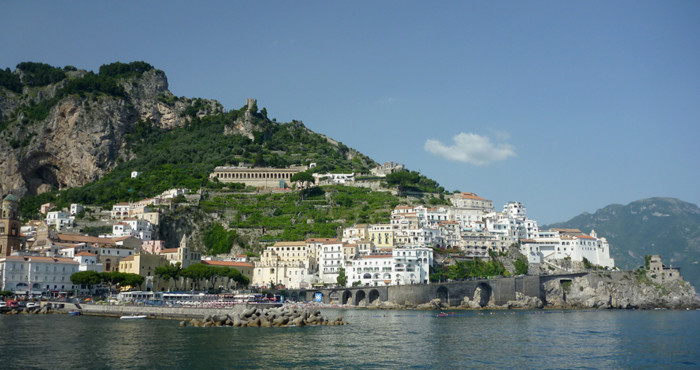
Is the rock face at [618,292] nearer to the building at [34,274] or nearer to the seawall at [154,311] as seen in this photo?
the seawall at [154,311]

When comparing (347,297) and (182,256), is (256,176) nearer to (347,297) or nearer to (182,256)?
(182,256)

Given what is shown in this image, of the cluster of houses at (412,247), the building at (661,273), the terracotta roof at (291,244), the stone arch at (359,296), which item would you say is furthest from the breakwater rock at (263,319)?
the building at (661,273)

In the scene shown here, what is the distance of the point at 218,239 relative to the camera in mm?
90875

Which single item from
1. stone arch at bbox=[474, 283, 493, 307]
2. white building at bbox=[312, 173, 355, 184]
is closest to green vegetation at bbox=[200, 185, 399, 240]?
white building at bbox=[312, 173, 355, 184]

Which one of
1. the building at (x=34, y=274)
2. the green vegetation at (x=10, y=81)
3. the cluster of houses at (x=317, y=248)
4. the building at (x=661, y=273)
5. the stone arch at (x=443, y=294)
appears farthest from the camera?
the green vegetation at (x=10, y=81)

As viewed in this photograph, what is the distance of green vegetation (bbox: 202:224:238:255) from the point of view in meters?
90.0

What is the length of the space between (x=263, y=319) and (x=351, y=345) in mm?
14263

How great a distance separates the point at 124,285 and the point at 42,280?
27.2 ft

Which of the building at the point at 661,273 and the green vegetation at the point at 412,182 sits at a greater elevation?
the green vegetation at the point at 412,182

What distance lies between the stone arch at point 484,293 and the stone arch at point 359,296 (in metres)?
13.8

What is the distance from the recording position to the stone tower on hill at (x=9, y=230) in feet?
238

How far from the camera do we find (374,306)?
2982 inches

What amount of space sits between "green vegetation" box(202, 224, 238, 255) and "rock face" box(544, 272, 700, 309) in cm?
4341

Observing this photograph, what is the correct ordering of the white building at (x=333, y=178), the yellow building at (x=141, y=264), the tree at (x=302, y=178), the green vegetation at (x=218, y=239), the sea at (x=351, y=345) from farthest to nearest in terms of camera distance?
the white building at (x=333, y=178) < the tree at (x=302, y=178) < the green vegetation at (x=218, y=239) < the yellow building at (x=141, y=264) < the sea at (x=351, y=345)
